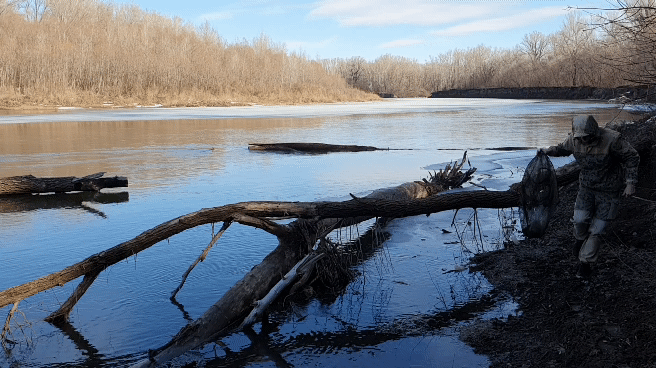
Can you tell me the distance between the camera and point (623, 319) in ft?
16.1

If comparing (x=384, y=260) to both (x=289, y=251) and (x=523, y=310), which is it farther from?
(x=523, y=310)

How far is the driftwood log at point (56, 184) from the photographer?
12109 mm

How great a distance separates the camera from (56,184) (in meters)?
12.5

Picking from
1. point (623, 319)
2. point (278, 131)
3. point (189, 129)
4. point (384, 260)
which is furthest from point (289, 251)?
point (189, 129)

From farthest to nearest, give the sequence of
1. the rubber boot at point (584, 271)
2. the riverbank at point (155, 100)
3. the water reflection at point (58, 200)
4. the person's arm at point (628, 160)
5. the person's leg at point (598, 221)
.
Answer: the riverbank at point (155, 100)
the water reflection at point (58, 200)
the rubber boot at point (584, 271)
the person's leg at point (598, 221)
the person's arm at point (628, 160)

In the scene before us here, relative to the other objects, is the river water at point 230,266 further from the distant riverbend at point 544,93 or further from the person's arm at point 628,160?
the distant riverbend at point 544,93

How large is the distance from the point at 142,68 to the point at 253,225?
216 feet

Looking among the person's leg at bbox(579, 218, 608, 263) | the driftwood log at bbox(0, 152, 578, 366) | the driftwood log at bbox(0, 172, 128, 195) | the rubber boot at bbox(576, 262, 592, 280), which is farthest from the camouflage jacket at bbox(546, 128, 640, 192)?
the driftwood log at bbox(0, 172, 128, 195)

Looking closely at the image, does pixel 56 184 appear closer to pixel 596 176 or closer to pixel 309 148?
pixel 309 148

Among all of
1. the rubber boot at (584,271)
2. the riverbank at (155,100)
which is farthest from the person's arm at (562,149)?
the riverbank at (155,100)

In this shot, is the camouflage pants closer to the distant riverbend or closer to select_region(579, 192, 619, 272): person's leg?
select_region(579, 192, 619, 272): person's leg

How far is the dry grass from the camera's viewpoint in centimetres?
6072

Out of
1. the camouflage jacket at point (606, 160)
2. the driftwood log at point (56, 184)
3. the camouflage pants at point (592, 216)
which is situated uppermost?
the camouflage jacket at point (606, 160)

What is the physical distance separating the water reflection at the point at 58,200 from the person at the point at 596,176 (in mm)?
8188
